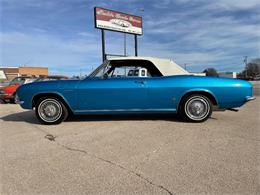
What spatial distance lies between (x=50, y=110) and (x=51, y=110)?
0.02 metres

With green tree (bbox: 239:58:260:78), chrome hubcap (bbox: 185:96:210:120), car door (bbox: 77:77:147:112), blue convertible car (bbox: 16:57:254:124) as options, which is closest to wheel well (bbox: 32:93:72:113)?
blue convertible car (bbox: 16:57:254:124)

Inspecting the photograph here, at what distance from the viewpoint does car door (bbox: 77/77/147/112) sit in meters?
4.51

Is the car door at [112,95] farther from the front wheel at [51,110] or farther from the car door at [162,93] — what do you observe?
the front wheel at [51,110]

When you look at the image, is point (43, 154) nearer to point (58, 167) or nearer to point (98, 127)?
point (58, 167)

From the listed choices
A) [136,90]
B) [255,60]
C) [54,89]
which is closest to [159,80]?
[136,90]

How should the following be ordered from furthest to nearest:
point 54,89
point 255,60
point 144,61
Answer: point 255,60
point 144,61
point 54,89

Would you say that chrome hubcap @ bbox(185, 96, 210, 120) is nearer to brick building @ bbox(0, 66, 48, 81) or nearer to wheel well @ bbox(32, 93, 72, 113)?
wheel well @ bbox(32, 93, 72, 113)

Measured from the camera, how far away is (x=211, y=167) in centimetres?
248

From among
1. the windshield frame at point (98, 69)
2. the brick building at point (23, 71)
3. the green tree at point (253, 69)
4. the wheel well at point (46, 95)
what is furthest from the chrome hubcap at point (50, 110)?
the green tree at point (253, 69)

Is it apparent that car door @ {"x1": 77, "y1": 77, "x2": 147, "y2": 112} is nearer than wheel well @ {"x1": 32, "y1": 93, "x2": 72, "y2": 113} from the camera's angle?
Yes

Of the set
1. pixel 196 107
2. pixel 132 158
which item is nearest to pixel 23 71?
pixel 196 107

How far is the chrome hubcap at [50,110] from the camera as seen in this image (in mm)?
4688

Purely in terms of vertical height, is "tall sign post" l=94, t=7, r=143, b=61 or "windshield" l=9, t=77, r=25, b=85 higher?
"tall sign post" l=94, t=7, r=143, b=61

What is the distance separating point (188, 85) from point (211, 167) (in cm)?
228
